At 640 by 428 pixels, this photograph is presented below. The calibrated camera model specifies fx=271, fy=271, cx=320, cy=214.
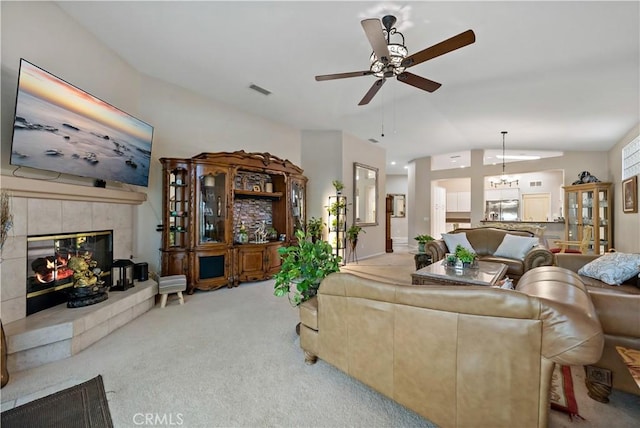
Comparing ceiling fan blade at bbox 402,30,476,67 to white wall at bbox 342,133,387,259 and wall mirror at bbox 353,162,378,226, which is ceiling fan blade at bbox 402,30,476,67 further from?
wall mirror at bbox 353,162,378,226

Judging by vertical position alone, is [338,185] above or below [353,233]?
above

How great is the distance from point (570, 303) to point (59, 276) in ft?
13.4

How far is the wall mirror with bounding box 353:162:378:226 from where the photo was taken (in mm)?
6996

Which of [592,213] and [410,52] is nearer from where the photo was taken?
[410,52]

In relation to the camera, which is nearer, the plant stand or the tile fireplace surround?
the tile fireplace surround

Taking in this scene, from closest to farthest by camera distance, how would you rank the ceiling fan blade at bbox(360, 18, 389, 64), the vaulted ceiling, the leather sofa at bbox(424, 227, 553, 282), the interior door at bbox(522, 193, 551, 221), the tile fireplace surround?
1. the ceiling fan blade at bbox(360, 18, 389, 64)
2. the tile fireplace surround
3. the vaulted ceiling
4. the leather sofa at bbox(424, 227, 553, 282)
5. the interior door at bbox(522, 193, 551, 221)

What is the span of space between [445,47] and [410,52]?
122 centimetres

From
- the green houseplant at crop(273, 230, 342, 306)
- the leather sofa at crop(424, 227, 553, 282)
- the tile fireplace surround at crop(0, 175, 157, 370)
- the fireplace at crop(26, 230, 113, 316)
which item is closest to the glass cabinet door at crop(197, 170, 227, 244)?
the tile fireplace surround at crop(0, 175, 157, 370)

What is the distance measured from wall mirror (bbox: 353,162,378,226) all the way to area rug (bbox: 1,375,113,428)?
5.75m

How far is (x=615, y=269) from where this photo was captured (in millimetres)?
2672

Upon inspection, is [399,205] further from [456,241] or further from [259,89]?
[259,89]

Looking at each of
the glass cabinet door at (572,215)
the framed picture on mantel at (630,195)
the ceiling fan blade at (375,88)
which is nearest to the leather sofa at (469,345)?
the ceiling fan blade at (375,88)

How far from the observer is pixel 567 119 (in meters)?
4.90

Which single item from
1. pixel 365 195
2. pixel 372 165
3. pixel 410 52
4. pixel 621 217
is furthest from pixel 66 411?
pixel 621 217
